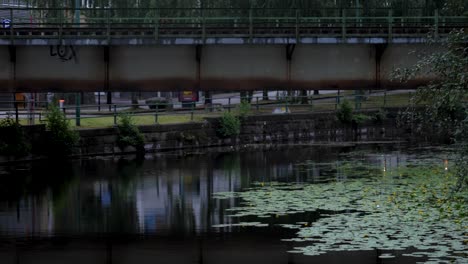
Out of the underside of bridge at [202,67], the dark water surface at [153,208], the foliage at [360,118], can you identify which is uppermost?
the underside of bridge at [202,67]

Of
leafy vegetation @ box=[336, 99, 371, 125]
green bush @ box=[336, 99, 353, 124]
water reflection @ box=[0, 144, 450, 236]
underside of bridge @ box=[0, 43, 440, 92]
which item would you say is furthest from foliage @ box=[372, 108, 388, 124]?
underside of bridge @ box=[0, 43, 440, 92]

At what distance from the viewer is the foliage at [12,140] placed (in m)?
51.3

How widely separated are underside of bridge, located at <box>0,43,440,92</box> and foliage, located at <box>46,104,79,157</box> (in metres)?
8.44

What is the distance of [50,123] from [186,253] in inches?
1112

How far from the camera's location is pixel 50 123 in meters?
54.3

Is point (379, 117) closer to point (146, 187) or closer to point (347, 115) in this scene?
point (347, 115)

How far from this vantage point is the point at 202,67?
45.8 m

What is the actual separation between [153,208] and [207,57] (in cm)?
1101

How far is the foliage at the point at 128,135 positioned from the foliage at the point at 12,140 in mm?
6516

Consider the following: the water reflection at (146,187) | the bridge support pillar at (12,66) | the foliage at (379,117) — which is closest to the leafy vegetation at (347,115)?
the foliage at (379,117)

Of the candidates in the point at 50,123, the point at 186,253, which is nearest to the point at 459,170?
the point at 186,253

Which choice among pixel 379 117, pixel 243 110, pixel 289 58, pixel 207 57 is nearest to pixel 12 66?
pixel 207 57

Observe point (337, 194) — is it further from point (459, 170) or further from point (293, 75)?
point (459, 170)

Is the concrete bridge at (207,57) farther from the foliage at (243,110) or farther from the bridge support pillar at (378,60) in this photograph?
the foliage at (243,110)
